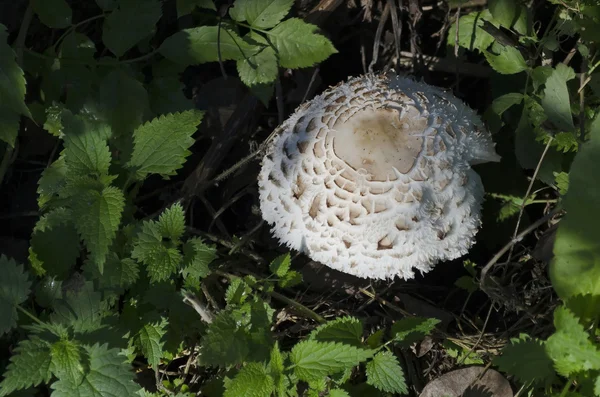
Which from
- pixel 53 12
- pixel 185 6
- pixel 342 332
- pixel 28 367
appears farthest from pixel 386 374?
pixel 53 12

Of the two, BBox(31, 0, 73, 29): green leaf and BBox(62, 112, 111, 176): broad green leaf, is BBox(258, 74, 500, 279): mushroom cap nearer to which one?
BBox(62, 112, 111, 176): broad green leaf

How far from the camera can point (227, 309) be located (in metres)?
2.95

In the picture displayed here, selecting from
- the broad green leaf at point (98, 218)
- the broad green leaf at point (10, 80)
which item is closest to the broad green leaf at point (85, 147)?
the broad green leaf at point (98, 218)

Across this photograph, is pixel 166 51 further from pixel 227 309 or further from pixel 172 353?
pixel 172 353

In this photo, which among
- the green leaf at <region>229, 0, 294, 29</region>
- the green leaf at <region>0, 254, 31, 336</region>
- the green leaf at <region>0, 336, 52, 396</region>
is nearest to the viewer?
the green leaf at <region>0, 336, 52, 396</region>

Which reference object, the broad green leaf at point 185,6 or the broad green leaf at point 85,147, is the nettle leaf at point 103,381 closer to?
the broad green leaf at point 85,147

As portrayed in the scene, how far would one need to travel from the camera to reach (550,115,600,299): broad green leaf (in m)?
2.41

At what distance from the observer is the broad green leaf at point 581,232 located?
7.92 feet

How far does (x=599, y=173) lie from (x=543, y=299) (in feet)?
3.64

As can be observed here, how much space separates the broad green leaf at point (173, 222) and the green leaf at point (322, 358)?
0.80 metres

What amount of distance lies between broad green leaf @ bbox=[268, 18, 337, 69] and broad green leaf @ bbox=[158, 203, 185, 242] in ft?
3.00

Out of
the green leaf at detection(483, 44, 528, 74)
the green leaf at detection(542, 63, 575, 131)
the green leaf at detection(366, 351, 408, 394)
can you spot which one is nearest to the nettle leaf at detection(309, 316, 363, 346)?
the green leaf at detection(366, 351, 408, 394)

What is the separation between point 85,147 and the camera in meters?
2.86

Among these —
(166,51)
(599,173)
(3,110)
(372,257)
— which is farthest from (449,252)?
(3,110)
